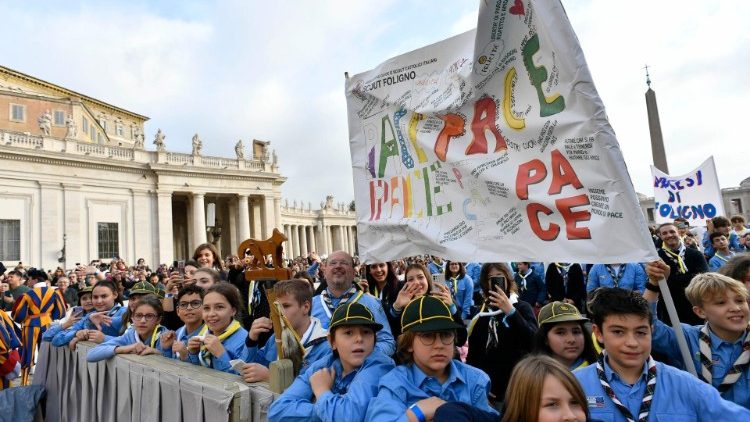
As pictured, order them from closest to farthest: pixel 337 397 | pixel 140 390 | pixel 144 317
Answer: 1. pixel 337 397
2. pixel 140 390
3. pixel 144 317

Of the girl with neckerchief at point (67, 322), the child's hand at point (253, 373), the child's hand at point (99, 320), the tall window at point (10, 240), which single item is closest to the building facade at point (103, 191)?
the tall window at point (10, 240)

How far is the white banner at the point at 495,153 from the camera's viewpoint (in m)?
2.77

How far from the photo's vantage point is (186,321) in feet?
14.6

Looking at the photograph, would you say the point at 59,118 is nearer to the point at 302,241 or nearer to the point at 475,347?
the point at 302,241

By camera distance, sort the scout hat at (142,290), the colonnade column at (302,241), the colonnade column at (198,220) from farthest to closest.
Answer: the colonnade column at (302,241)
the colonnade column at (198,220)
the scout hat at (142,290)

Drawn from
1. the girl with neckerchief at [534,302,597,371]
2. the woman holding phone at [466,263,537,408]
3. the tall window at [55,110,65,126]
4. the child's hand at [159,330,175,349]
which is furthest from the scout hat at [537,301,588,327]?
the tall window at [55,110,65,126]

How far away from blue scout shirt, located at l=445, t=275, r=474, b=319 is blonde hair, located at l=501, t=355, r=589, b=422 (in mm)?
5519

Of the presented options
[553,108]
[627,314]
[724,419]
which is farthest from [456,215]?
[724,419]

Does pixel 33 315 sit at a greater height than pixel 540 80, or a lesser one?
lesser

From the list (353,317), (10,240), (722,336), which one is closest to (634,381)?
(722,336)

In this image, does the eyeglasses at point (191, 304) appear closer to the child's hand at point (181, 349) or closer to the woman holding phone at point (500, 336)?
the child's hand at point (181, 349)

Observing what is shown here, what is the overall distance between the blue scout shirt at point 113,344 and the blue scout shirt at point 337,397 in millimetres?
2710

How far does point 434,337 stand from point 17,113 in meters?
50.4

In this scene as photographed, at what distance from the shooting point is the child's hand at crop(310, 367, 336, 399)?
103 inches
